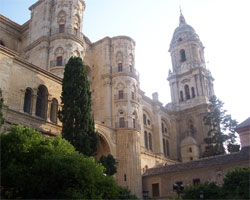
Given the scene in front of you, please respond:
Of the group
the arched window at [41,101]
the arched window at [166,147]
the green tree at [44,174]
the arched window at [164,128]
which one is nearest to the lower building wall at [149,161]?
the arched window at [166,147]

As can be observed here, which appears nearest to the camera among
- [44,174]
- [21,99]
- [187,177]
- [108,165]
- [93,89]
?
[44,174]

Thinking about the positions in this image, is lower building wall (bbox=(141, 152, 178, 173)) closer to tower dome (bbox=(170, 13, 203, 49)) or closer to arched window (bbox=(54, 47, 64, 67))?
arched window (bbox=(54, 47, 64, 67))

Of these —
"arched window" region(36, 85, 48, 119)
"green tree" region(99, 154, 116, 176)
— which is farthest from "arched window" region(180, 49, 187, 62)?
"arched window" region(36, 85, 48, 119)

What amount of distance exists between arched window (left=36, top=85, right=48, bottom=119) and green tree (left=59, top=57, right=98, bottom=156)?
8.15 feet

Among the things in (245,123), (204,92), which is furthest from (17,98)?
(204,92)

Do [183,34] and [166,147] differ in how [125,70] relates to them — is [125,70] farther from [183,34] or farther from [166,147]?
[183,34]

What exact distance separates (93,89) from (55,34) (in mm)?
8461

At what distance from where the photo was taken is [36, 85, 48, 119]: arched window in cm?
2492

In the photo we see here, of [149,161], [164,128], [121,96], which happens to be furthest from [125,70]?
[164,128]

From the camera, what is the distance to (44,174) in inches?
608

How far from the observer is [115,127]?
32.8 meters

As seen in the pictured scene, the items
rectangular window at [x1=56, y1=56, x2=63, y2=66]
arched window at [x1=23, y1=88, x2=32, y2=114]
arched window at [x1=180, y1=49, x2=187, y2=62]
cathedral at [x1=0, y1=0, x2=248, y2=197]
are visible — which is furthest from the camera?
arched window at [x1=180, y1=49, x2=187, y2=62]

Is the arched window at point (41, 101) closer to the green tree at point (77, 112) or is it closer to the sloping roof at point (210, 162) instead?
the green tree at point (77, 112)

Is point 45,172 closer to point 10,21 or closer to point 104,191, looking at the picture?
point 104,191
